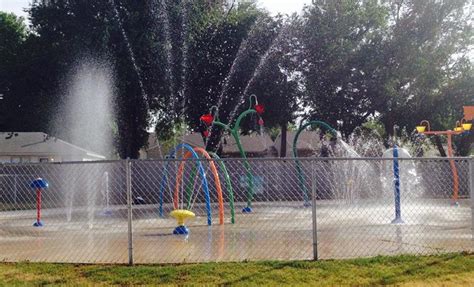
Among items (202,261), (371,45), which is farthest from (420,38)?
(202,261)

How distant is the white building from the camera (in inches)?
1483

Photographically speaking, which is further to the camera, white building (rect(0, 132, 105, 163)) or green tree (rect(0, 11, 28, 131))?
white building (rect(0, 132, 105, 163))

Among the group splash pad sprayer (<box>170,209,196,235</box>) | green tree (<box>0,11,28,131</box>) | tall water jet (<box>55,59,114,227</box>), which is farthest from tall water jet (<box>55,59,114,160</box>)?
splash pad sprayer (<box>170,209,196,235</box>)

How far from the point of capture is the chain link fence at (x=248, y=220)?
28.9 ft

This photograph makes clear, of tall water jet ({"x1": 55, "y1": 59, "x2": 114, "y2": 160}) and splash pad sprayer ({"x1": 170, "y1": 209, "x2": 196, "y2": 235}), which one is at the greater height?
tall water jet ({"x1": 55, "y1": 59, "x2": 114, "y2": 160})

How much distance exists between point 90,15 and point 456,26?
68.8 ft

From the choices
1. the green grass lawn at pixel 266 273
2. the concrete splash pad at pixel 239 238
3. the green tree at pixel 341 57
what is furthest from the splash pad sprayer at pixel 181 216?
the green tree at pixel 341 57

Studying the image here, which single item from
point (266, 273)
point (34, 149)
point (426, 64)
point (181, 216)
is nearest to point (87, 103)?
point (34, 149)

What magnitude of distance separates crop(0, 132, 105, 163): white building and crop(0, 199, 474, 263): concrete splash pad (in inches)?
825

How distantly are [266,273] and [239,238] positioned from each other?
3705 mm

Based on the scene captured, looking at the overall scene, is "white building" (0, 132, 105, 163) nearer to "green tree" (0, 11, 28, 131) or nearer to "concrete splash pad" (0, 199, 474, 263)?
"green tree" (0, 11, 28, 131)

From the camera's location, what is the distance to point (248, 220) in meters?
15.2

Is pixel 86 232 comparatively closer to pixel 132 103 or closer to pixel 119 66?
pixel 119 66

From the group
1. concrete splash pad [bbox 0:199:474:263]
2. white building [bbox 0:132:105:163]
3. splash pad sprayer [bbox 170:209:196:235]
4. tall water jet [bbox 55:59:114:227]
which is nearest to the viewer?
concrete splash pad [bbox 0:199:474:263]
